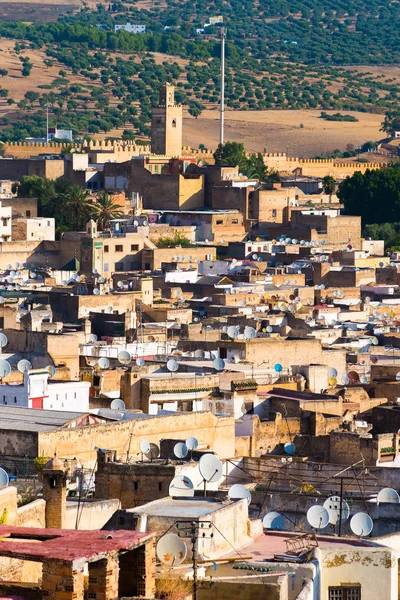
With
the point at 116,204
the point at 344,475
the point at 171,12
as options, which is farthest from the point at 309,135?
the point at 344,475

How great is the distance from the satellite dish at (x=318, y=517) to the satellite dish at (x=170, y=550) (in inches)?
116

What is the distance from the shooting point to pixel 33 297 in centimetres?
4153

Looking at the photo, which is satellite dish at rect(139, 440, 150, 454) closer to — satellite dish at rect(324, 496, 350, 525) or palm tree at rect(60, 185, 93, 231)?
satellite dish at rect(324, 496, 350, 525)

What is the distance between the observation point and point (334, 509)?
56.1 feet

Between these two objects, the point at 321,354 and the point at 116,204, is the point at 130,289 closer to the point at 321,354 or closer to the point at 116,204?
the point at 321,354

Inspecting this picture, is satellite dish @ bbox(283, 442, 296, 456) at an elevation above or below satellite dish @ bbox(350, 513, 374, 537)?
below

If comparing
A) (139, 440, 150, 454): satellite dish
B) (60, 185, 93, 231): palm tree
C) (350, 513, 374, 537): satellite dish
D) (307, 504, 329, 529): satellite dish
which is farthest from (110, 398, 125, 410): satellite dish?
(60, 185, 93, 231): palm tree

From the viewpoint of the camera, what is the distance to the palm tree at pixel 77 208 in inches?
2354

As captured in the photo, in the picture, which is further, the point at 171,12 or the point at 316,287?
the point at 171,12

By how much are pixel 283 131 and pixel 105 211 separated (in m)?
54.3

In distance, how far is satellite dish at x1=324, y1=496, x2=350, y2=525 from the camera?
16.9 m

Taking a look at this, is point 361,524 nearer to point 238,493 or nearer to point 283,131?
point 238,493

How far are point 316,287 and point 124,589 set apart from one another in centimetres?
3478

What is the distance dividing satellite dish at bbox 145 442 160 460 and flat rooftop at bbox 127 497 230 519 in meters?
4.10
